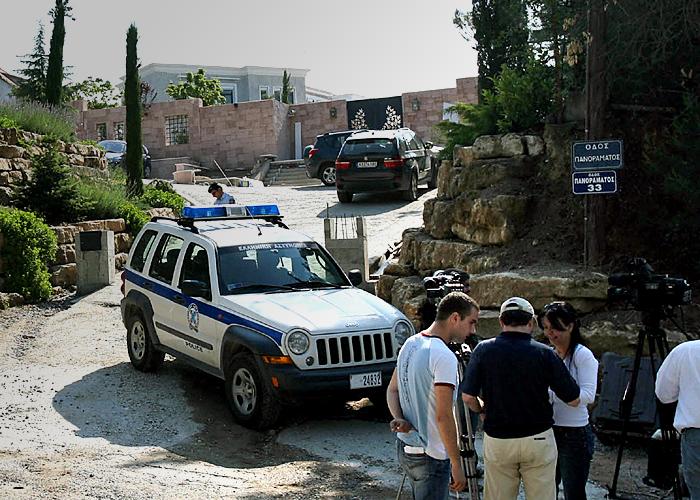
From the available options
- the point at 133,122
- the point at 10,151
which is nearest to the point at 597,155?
the point at 10,151

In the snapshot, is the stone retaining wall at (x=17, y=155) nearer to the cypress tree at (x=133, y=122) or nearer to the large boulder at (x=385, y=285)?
the cypress tree at (x=133, y=122)

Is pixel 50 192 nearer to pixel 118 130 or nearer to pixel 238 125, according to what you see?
pixel 238 125

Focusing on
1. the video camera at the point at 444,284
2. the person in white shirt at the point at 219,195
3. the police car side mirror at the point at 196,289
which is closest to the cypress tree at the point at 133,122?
the person in white shirt at the point at 219,195

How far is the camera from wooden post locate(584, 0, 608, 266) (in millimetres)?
10867

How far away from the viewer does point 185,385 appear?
422 inches

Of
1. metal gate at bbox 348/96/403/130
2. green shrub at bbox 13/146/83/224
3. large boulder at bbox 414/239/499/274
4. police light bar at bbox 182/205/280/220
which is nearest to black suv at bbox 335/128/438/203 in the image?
green shrub at bbox 13/146/83/224

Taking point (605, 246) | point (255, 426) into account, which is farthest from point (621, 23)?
point (255, 426)

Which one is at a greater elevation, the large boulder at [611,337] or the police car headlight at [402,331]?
the police car headlight at [402,331]

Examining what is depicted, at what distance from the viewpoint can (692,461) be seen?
5367mm

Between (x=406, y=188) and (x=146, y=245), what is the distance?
11556mm

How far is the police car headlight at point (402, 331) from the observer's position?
9.20m

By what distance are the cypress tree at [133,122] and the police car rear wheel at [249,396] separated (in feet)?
39.4

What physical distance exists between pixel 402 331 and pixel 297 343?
107 centimetres

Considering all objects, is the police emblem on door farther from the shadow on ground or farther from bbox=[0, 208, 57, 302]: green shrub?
bbox=[0, 208, 57, 302]: green shrub
